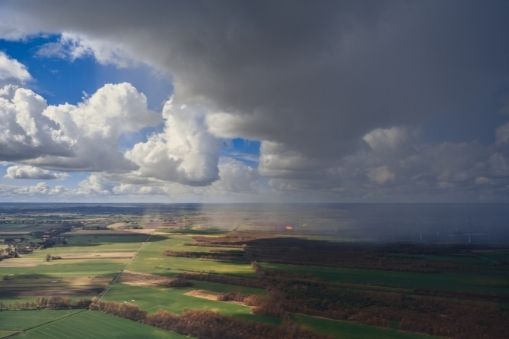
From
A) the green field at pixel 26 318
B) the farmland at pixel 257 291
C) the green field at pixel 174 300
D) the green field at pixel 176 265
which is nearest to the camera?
the green field at pixel 26 318

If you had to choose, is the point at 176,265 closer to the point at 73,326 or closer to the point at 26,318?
the point at 26,318

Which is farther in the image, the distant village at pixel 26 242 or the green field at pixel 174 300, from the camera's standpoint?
the distant village at pixel 26 242

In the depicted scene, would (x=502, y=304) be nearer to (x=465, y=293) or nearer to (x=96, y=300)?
(x=465, y=293)

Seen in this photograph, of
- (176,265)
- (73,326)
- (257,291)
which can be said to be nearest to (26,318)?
(73,326)

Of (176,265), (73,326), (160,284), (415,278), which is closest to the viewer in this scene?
(73,326)

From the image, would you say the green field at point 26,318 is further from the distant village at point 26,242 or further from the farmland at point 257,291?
the distant village at point 26,242

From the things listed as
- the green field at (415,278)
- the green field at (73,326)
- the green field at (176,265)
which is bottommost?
the green field at (73,326)

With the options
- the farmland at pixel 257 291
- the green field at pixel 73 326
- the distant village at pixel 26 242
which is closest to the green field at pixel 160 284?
the green field at pixel 73 326

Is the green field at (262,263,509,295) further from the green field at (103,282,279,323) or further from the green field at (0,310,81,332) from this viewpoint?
the green field at (0,310,81,332)

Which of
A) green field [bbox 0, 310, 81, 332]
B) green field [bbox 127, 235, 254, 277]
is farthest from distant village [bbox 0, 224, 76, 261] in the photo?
green field [bbox 0, 310, 81, 332]
